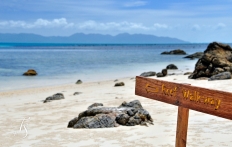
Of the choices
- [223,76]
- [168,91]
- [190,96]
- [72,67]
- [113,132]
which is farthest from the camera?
[72,67]

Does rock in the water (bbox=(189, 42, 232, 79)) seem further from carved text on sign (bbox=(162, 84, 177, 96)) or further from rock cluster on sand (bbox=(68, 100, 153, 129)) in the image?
carved text on sign (bbox=(162, 84, 177, 96))

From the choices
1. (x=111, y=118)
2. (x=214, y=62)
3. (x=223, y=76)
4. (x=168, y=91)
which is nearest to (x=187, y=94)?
(x=168, y=91)

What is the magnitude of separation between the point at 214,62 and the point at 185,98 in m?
14.2

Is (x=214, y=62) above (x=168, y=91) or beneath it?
beneath

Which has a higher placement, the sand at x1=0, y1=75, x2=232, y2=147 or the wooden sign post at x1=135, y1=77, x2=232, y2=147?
the wooden sign post at x1=135, y1=77, x2=232, y2=147

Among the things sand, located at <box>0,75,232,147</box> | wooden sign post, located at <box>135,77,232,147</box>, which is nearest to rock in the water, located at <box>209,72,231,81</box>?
sand, located at <box>0,75,232,147</box>

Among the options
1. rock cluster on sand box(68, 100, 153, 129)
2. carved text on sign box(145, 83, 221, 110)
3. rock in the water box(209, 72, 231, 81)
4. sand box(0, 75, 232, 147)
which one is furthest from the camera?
rock in the water box(209, 72, 231, 81)

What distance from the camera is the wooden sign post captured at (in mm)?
3486

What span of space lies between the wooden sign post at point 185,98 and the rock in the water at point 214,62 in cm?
1319

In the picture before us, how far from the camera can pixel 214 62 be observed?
17422 millimetres

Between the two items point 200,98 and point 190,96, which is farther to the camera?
point 190,96

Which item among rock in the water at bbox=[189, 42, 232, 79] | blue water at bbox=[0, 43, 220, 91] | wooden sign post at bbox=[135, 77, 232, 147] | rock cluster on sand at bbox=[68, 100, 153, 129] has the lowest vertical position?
blue water at bbox=[0, 43, 220, 91]

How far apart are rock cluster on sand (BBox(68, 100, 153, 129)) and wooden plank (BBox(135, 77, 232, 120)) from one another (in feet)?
9.57

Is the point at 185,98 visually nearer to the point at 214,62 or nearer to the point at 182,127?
the point at 182,127
